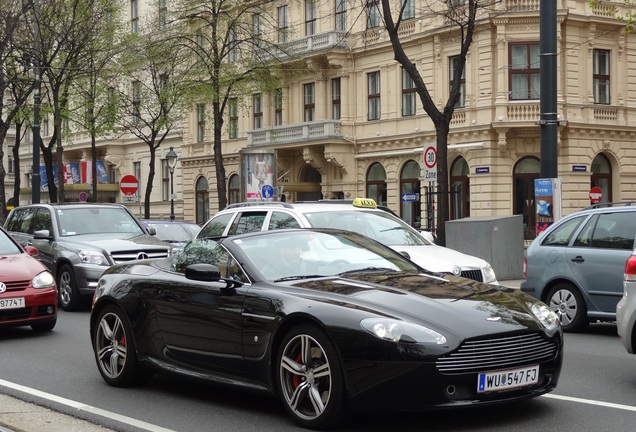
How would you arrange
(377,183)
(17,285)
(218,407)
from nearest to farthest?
(218,407) → (17,285) → (377,183)

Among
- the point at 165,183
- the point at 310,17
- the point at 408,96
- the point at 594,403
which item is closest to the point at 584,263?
the point at 594,403

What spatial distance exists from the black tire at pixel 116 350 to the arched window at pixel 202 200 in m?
46.3

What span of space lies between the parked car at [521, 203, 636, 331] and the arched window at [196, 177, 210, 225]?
4294cm

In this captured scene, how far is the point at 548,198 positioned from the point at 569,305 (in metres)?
6.09

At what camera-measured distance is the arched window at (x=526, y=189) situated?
39.2 metres

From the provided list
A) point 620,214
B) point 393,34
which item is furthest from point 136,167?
point 620,214

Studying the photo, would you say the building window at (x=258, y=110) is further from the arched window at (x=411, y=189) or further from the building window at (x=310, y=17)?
the arched window at (x=411, y=189)

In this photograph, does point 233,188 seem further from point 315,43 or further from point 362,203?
point 362,203

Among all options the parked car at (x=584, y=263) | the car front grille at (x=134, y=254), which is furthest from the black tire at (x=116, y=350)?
the car front grille at (x=134, y=254)

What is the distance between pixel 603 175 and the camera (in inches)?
1580

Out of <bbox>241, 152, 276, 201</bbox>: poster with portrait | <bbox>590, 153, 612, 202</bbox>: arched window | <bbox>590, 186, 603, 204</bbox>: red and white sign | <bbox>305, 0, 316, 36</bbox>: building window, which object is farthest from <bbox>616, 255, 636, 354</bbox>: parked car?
<bbox>305, 0, 316, 36</bbox>: building window

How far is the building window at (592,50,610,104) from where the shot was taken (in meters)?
39.8

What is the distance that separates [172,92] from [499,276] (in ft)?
78.8

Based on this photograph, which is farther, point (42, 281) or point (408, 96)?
point (408, 96)
